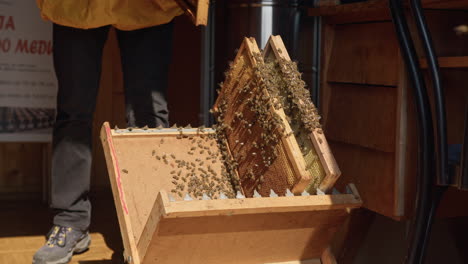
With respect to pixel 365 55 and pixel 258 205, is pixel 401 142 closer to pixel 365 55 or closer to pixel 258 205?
pixel 365 55

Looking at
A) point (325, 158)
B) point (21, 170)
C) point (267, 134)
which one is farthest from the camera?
point (21, 170)

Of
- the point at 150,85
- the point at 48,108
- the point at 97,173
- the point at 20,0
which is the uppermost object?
the point at 20,0

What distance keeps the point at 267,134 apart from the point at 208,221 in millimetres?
345

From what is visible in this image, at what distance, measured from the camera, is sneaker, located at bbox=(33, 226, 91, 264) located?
2111 millimetres

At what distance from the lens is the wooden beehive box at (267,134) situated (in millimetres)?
1579

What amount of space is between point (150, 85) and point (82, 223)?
514 millimetres

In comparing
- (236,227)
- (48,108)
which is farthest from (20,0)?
(236,227)

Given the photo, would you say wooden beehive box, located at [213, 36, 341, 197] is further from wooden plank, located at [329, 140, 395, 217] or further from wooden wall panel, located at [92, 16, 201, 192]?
wooden wall panel, located at [92, 16, 201, 192]

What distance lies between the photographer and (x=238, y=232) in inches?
59.9

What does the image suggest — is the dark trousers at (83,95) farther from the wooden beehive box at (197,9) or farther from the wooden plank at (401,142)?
the wooden plank at (401,142)

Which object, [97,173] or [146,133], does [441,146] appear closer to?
[146,133]

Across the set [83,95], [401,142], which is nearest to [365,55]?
[401,142]

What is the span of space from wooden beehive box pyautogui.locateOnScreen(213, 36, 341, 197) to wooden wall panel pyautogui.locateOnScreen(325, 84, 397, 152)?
32cm

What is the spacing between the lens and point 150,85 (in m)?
2.22
